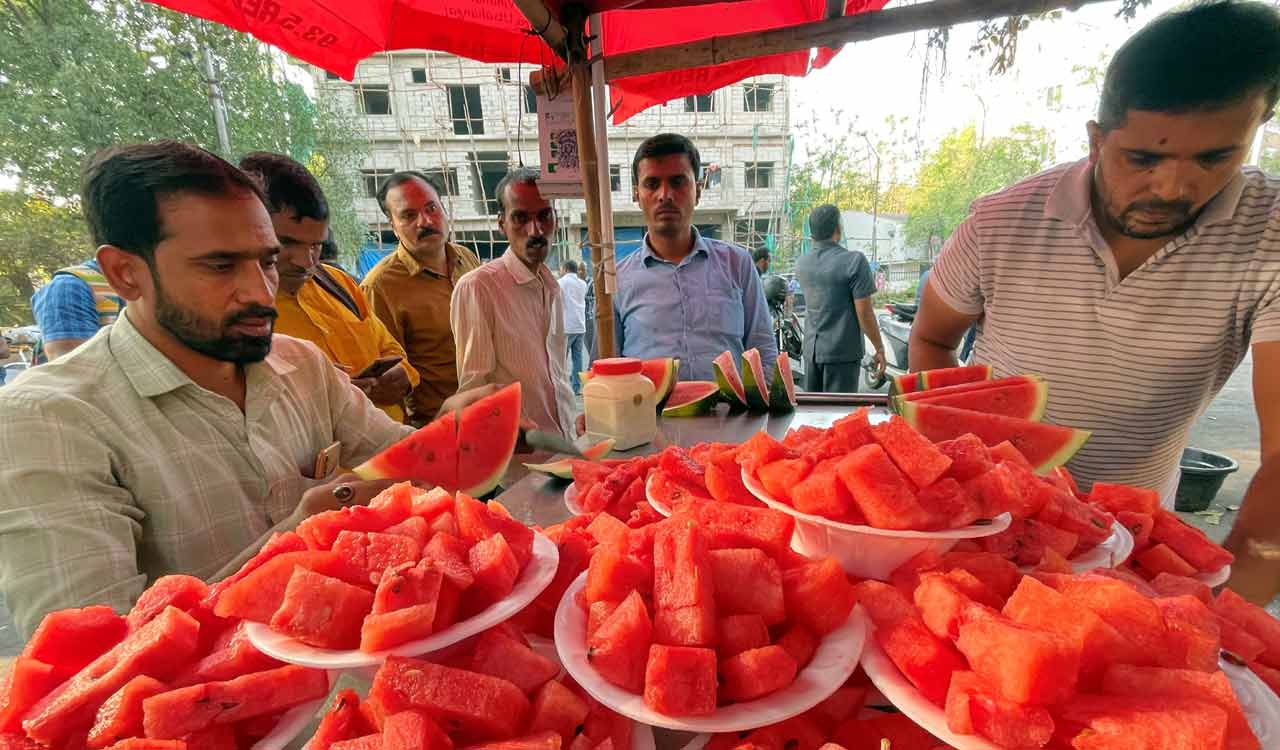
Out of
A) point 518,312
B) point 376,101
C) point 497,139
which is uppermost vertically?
point 376,101

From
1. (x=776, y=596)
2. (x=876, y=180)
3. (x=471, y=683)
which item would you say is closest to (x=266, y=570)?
(x=471, y=683)

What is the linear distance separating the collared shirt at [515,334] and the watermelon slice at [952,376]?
2.46 metres

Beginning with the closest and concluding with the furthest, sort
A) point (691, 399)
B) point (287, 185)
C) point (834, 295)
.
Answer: point (287, 185)
point (691, 399)
point (834, 295)

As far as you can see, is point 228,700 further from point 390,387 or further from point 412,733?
point 390,387

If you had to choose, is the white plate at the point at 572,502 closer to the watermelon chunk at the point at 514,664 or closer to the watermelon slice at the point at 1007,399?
the watermelon chunk at the point at 514,664

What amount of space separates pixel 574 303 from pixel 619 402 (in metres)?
7.93

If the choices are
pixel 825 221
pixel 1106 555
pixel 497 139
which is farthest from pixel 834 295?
pixel 497 139

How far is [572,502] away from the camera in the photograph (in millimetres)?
1994

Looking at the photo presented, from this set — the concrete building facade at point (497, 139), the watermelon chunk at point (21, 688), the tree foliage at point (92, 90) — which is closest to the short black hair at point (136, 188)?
the watermelon chunk at point (21, 688)

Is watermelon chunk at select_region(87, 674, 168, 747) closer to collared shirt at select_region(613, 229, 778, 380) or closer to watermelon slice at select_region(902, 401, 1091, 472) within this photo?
watermelon slice at select_region(902, 401, 1091, 472)

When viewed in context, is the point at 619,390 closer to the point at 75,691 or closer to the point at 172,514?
the point at 172,514

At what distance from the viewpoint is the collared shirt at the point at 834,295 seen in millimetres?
6750

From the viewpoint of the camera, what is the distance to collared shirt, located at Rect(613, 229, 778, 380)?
417cm

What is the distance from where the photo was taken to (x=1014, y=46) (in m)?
3.11
